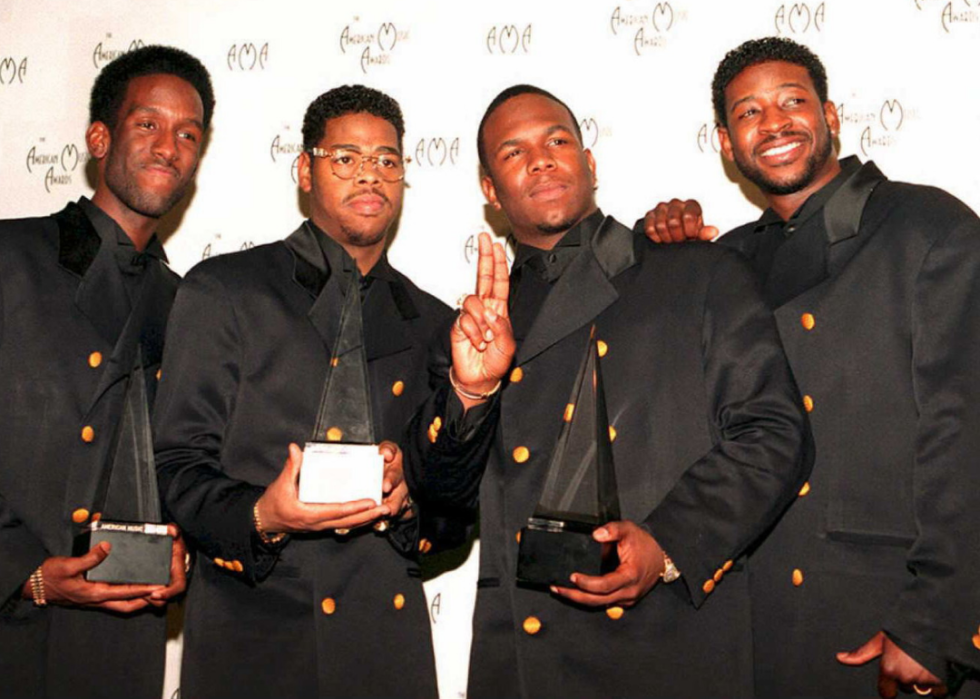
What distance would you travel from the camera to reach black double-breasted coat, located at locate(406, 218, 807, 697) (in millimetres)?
2326

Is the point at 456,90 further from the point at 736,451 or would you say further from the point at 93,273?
the point at 736,451

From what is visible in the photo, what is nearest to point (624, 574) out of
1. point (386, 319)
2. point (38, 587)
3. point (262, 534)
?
point (262, 534)

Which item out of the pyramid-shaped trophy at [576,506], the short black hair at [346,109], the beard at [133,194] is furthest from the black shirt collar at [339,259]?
the pyramid-shaped trophy at [576,506]

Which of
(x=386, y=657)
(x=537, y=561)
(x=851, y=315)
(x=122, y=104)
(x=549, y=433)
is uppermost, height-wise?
(x=122, y=104)

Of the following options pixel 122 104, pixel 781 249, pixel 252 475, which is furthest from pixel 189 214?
pixel 781 249

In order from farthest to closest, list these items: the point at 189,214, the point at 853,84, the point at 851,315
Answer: the point at 189,214 < the point at 853,84 < the point at 851,315

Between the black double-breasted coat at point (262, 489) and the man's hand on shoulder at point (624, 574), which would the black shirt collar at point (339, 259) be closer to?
the black double-breasted coat at point (262, 489)

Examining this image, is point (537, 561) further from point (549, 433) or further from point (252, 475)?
point (252, 475)

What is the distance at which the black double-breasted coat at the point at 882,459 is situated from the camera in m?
2.29

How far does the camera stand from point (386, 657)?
104 inches

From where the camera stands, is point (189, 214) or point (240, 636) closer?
point (240, 636)

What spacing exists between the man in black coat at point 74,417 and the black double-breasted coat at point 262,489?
0.14m

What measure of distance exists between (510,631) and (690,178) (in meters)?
1.69

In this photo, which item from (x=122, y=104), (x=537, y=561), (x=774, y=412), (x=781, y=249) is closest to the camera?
(x=537, y=561)
